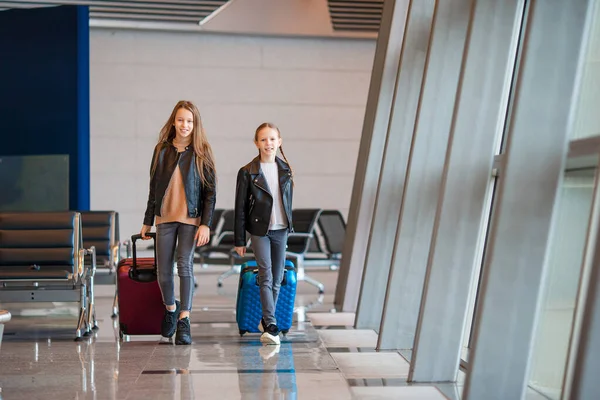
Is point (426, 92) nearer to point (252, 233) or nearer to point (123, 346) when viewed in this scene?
point (252, 233)

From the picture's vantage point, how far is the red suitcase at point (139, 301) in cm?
542

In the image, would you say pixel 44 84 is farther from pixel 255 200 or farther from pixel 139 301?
pixel 255 200

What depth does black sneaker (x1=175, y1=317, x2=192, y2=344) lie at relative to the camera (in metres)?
5.32

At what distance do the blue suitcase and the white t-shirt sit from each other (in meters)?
0.41

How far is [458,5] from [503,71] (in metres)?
0.96

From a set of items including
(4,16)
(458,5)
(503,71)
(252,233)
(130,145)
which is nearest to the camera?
(503,71)

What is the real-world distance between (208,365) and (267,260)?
95cm

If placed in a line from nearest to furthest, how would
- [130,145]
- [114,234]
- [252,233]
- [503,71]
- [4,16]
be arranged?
1. [503,71]
2. [252,233]
3. [114,234]
4. [4,16]
5. [130,145]

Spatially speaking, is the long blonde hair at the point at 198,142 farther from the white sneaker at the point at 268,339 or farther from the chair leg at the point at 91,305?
the chair leg at the point at 91,305

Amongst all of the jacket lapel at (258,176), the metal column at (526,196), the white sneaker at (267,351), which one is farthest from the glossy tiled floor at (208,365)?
the jacket lapel at (258,176)

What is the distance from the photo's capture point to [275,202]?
530 centimetres

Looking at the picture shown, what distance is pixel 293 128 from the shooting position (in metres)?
12.4

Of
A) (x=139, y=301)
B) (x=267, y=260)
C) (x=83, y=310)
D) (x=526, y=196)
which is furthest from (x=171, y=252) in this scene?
(x=526, y=196)

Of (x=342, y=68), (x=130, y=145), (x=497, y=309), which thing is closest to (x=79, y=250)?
(x=497, y=309)
